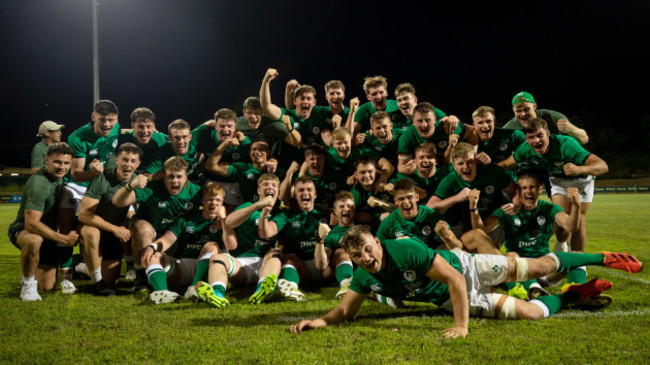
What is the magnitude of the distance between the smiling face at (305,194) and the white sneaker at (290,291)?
108 cm

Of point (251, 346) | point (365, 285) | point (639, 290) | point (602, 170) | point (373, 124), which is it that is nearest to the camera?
point (251, 346)

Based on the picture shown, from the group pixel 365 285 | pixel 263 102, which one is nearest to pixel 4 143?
pixel 263 102

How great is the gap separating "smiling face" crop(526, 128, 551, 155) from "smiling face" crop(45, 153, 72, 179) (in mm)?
5696

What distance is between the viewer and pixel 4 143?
5975cm

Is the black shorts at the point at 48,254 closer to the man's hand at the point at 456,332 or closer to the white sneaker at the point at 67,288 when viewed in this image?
the white sneaker at the point at 67,288

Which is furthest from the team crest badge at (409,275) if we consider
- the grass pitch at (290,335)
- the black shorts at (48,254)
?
the black shorts at (48,254)

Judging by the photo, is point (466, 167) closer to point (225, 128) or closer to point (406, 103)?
point (406, 103)

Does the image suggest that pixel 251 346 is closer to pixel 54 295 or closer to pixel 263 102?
pixel 54 295

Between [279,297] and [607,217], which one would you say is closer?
[279,297]

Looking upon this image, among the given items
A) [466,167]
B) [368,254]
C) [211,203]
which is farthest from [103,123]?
[466,167]

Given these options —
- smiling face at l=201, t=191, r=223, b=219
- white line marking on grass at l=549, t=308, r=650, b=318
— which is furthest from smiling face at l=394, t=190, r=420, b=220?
smiling face at l=201, t=191, r=223, b=219

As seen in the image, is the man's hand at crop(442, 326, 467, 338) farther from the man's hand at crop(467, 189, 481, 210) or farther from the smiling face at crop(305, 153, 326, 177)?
the smiling face at crop(305, 153, 326, 177)

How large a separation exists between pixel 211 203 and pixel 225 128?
1.59 m

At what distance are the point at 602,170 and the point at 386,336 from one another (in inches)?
150
